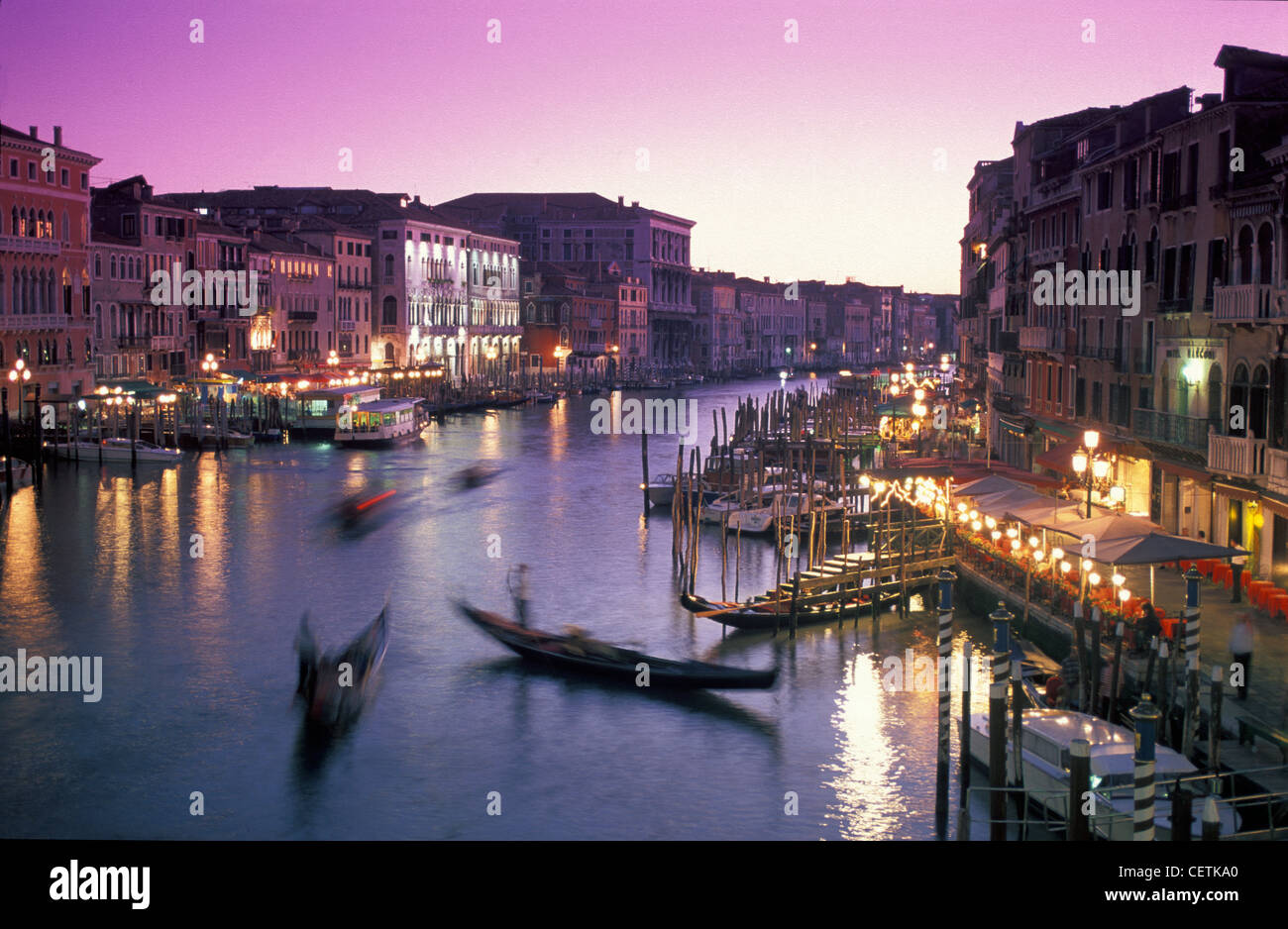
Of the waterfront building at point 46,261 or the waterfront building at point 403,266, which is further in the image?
the waterfront building at point 403,266

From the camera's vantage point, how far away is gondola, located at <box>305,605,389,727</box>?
15242 mm

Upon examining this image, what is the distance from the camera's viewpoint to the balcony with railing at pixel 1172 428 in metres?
17.5

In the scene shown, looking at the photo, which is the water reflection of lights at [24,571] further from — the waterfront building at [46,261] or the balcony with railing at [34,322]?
the waterfront building at [46,261]

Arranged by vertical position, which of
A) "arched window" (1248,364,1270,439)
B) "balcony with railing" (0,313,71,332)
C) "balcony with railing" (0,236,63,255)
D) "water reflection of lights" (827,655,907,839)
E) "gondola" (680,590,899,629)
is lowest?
"water reflection of lights" (827,655,907,839)

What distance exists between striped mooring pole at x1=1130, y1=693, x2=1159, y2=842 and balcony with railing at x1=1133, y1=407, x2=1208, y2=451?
8.77m

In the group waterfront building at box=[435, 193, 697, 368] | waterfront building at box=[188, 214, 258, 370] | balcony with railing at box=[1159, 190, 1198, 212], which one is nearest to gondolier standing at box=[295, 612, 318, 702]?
balcony with railing at box=[1159, 190, 1198, 212]

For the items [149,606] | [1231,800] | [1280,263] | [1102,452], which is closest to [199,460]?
[149,606]

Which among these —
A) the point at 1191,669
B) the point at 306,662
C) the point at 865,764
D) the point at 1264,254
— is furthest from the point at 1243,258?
the point at 306,662

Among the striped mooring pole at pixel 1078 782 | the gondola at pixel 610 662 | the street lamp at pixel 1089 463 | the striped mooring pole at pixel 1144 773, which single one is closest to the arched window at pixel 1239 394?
the street lamp at pixel 1089 463

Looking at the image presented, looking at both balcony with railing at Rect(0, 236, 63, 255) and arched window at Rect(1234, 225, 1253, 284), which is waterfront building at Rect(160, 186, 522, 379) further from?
arched window at Rect(1234, 225, 1253, 284)

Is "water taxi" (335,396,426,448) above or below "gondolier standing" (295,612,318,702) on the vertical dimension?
above

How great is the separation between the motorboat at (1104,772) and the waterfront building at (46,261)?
3131cm

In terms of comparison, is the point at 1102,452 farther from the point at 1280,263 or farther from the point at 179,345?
the point at 179,345

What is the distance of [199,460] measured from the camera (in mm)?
38969
